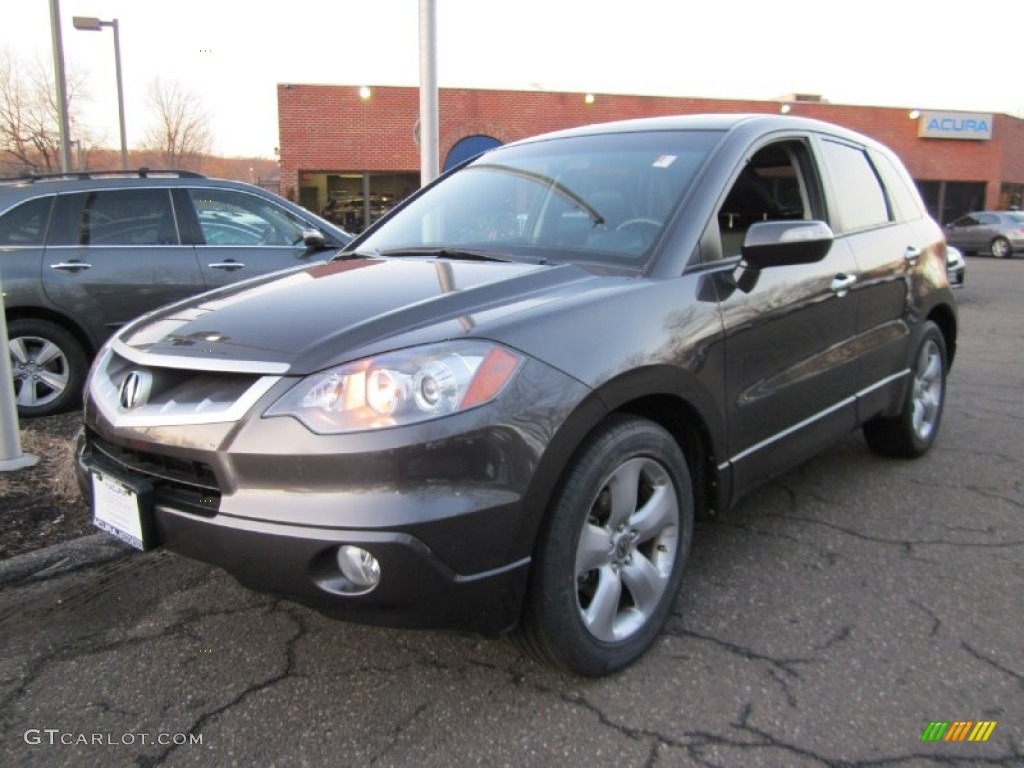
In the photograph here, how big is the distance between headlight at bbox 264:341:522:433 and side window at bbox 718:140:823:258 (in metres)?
1.34

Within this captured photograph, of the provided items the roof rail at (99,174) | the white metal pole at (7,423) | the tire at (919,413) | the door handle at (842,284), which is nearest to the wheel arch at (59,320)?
the roof rail at (99,174)

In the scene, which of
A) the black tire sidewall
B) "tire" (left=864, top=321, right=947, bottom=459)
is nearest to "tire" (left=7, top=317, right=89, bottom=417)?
"tire" (left=864, top=321, right=947, bottom=459)

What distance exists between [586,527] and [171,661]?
1459mm

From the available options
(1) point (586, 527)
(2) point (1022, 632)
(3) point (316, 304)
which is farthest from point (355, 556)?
(2) point (1022, 632)

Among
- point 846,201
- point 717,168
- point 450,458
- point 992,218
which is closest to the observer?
point 450,458

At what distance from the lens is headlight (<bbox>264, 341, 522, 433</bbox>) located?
2.01 m

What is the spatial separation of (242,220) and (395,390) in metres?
4.76

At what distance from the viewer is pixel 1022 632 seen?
2.74m

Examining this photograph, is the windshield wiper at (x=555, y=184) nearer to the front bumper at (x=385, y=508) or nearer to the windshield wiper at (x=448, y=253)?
the windshield wiper at (x=448, y=253)

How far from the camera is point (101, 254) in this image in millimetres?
5695

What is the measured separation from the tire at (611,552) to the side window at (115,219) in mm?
4690

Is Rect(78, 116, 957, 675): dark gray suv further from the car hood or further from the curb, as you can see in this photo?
the curb

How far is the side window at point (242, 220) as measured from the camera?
6098 millimetres

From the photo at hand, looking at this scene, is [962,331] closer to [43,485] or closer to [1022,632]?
[1022,632]
